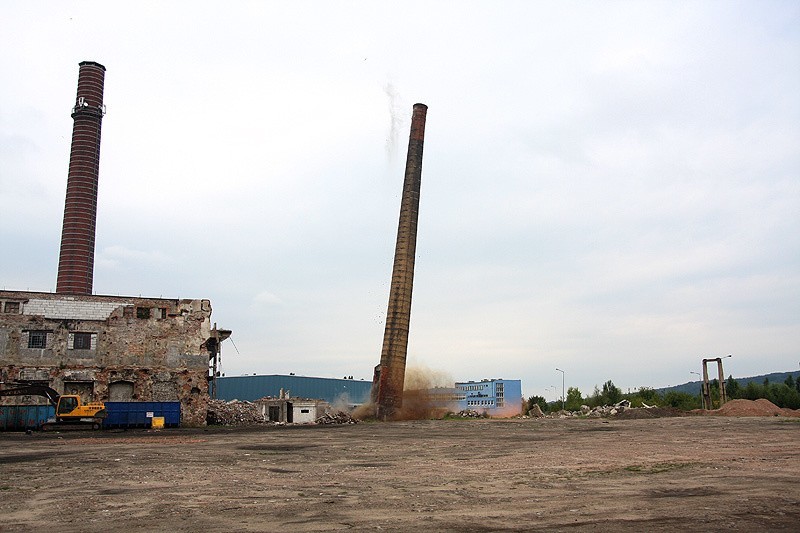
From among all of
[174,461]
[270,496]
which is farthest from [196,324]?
[270,496]

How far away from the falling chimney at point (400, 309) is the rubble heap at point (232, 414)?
820 cm

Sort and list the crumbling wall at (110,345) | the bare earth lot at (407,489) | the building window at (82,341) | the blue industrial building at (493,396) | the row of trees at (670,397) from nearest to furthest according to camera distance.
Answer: the bare earth lot at (407,489), the crumbling wall at (110,345), the building window at (82,341), the row of trees at (670,397), the blue industrial building at (493,396)

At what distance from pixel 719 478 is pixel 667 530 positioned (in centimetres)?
493

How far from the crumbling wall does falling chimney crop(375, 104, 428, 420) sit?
11.0 m

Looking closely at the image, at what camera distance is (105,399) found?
36.0 m

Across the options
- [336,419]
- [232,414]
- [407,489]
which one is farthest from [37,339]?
[407,489]

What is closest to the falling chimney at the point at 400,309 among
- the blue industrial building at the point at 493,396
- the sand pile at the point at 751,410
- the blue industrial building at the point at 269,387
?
the sand pile at the point at 751,410

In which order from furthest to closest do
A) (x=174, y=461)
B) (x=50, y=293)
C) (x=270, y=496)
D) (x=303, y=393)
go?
(x=303, y=393)
(x=50, y=293)
(x=174, y=461)
(x=270, y=496)

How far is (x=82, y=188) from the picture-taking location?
38.5 m

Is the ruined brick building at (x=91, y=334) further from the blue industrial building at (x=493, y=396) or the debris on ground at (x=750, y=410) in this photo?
the blue industrial building at (x=493, y=396)

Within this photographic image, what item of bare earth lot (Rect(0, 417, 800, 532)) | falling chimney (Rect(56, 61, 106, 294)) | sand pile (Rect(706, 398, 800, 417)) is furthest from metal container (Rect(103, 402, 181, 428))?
sand pile (Rect(706, 398, 800, 417))

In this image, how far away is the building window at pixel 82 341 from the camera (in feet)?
118

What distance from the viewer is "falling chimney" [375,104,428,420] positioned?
4016 centimetres

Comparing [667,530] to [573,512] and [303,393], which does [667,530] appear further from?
[303,393]
